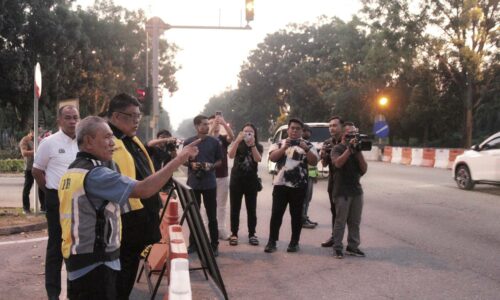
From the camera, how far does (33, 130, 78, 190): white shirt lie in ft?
16.1

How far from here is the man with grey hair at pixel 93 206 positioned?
2.76 m

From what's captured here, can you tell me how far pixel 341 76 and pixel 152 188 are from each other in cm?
4860

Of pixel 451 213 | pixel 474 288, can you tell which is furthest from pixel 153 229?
pixel 451 213

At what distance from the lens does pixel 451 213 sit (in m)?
10.5

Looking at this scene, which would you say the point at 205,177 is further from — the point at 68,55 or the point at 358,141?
the point at 68,55

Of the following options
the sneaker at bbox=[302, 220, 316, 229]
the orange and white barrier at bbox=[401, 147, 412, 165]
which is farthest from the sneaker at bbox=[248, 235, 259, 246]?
the orange and white barrier at bbox=[401, 147, 412, 165]

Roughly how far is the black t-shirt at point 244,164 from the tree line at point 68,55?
26211 mm

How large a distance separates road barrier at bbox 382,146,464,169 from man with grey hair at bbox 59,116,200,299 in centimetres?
2086

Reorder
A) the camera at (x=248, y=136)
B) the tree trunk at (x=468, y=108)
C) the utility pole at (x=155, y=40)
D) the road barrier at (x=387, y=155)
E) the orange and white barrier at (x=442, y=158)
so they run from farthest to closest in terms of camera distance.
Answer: the tree trunk at (x=468, y=108)
the road barrier at (x=387, y=155)
the orange and white barrier at (x=442, y=158)
the utility pole at (x=155, y=40)
the camera at (x=248, y=136)

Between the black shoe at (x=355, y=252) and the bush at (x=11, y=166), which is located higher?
the black shoe at (x=355, y=252)

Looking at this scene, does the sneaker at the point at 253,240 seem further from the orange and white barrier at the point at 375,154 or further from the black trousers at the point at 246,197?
the orange and white barrier at the point at 375,154

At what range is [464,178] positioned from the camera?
1450cm

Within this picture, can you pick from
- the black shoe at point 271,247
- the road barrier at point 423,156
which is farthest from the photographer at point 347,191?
the road barrier at point 423,156

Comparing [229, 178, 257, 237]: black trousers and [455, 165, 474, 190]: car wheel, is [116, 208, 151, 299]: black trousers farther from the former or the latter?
[455, 165, 474, 190]: car wheel
